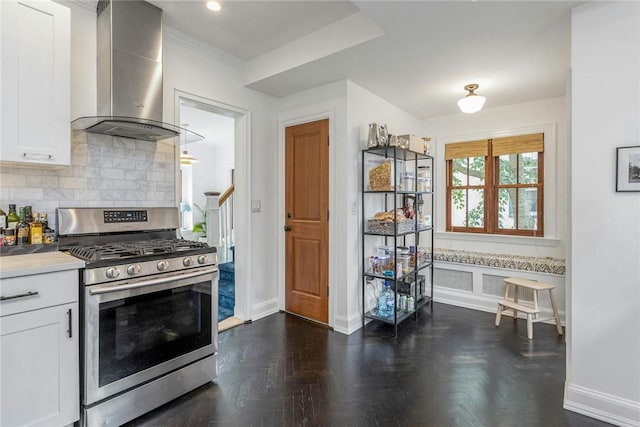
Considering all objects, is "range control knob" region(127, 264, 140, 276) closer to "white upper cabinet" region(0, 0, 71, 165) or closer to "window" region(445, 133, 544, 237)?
"white upper cabinet" region(0, 0, 71, 165)

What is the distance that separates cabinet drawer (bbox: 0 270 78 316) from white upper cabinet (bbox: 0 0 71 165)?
75 cm

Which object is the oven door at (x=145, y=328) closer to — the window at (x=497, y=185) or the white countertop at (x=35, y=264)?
the white countertop at (x=35, y=264)

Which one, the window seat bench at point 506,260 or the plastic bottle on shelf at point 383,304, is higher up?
the window seat bench at point 506,260

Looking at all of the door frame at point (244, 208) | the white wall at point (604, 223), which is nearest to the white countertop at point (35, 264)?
the door frame at point (244, 208)

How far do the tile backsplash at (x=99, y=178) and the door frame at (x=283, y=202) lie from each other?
→ 1.27 metres

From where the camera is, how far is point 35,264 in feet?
5.38

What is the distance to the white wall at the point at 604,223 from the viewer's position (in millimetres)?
1837

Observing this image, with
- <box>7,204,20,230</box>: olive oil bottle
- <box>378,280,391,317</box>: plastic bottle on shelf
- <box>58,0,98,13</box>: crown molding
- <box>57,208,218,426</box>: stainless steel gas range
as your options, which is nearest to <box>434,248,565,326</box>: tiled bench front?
<box>378,280,391,317</box>: plastic bottle on shelf

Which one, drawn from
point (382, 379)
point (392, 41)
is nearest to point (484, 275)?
point (382, 379)

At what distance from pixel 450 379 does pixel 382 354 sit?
1.90 ft

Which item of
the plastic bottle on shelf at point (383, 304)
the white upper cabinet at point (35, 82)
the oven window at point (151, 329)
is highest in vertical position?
the white upper cabinet at point (35, 82)

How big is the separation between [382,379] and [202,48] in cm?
323

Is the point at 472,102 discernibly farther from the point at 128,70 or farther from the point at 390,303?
the point at 128,70

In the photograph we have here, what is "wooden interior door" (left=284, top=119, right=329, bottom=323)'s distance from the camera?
3.36m
